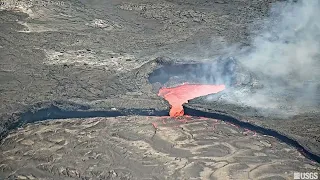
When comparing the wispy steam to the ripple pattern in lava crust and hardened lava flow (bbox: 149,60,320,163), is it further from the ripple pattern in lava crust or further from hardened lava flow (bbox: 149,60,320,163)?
hardened lava flow (bbox: 149,60,320,163)

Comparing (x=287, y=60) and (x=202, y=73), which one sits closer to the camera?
(x=202, y=73)

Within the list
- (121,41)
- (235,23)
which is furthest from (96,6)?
(235,23)

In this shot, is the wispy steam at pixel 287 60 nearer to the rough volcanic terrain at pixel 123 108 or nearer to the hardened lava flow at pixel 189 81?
the rough volcanic terrain at pixel 123 108

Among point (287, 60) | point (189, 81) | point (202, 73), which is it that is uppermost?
point (287, 60)

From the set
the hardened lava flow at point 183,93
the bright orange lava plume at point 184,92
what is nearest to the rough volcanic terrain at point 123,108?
the hardened lava flow at point 183,93

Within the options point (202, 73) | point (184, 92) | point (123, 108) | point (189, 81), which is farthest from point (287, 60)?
point (123, 108)

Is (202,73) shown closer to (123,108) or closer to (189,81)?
(189,81)
